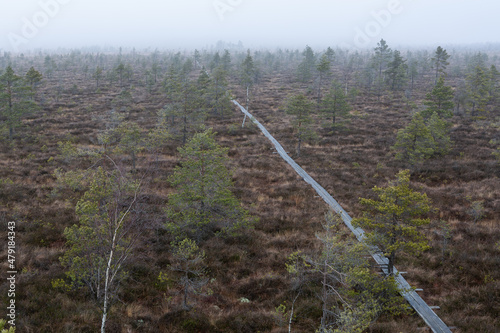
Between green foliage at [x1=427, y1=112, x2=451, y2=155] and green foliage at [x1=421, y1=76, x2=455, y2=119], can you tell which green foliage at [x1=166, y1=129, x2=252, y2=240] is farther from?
green foliage at [x1=421, y1=76, x2=455, y2=119]

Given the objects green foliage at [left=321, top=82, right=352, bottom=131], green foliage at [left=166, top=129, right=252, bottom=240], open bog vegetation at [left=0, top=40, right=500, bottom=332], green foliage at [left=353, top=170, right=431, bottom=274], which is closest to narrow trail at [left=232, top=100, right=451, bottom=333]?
open bog vegetation at [left=0, top=40, right=500, bottom=332]

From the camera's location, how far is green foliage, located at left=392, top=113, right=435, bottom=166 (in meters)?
24.7

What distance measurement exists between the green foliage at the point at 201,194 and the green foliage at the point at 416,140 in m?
18.4

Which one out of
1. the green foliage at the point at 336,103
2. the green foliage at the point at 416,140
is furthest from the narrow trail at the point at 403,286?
the green foliage at the point at 336,103

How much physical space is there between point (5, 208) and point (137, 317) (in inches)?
527

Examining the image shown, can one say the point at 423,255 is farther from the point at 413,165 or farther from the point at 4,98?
the point at 4,98

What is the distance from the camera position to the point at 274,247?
629 inches

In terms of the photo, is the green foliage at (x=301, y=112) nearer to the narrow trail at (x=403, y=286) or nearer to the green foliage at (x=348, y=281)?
the narrow trail at (x=403, y=286)

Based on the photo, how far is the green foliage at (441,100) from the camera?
32219 millimetres

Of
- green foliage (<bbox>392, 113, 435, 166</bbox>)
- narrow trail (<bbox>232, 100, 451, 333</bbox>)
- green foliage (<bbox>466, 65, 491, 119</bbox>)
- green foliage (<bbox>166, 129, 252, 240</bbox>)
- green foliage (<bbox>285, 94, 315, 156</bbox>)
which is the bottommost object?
narrow trail (<bbox>232, 100, 451, 333</bbox>)

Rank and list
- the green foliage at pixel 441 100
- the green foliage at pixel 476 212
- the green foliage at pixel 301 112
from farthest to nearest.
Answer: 1. the green foliage at pixel 441 100
2. the green foliage at pixel 301 112
3. the green foliage at pixel 476 212

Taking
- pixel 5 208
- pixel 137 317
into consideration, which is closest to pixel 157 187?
pixel 5 208

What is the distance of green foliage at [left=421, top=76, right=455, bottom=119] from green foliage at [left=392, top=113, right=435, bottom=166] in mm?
8044

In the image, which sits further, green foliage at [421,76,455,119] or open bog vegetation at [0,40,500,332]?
green foliage at [421,76,455,119]
